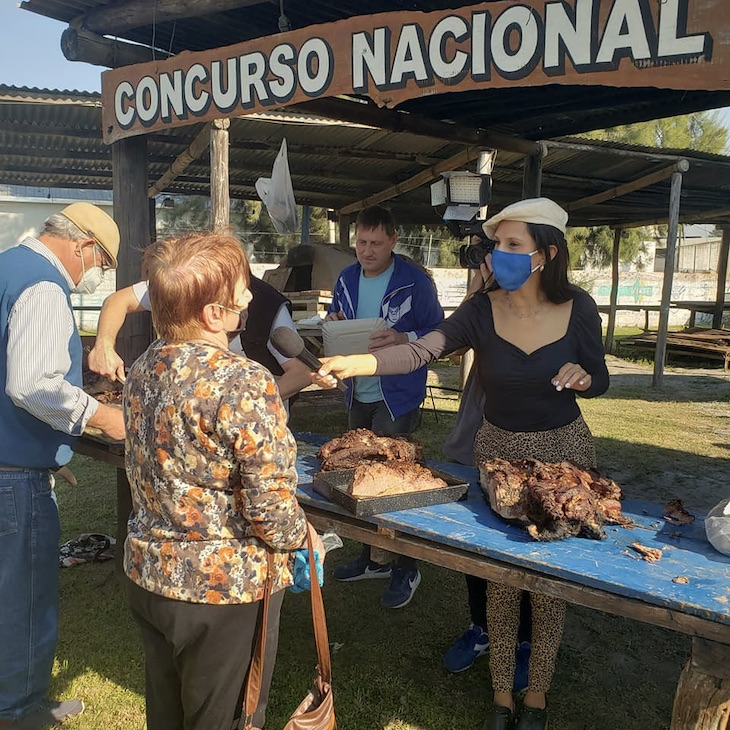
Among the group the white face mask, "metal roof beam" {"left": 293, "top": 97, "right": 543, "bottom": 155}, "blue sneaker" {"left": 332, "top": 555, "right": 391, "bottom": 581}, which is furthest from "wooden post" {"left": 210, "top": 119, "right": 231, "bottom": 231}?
"blue sneaker" {"left": 332, "top": 555, "right": 391, "bottom": 581}

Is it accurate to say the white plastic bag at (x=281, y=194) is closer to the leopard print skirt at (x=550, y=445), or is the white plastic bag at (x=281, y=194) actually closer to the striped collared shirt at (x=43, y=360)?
the striped collared shirt at (x=43, y=360)

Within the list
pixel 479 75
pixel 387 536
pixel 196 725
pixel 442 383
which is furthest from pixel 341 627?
pixel 442 383

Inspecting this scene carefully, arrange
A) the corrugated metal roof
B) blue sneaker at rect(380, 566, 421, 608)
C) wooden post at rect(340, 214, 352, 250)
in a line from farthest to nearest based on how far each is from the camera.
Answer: wooden post at rect(340, 214, 352, 250) < the corrugated metal roof < blue sneaker at rect(380, 566, 421, 608)

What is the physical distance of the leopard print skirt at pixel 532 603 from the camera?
266 centimetres

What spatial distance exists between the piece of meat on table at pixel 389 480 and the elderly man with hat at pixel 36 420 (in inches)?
41.2

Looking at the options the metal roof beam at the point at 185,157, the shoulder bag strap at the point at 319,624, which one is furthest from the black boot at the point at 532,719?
the metal roof beam at the point at 185,157

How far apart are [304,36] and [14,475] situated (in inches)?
97.2

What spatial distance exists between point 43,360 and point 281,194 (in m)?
4.06

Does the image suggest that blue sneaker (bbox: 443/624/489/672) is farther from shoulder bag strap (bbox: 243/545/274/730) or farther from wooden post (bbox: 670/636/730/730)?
shoulder bag strap (bbox: 243/545/274/730)

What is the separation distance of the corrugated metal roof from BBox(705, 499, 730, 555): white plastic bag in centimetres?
592

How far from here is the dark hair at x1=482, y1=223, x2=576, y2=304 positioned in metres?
2.79

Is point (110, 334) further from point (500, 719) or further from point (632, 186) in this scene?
point (632, 186)

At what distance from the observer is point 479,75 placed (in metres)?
2.86

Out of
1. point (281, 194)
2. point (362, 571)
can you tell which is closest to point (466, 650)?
point (362, 571)
